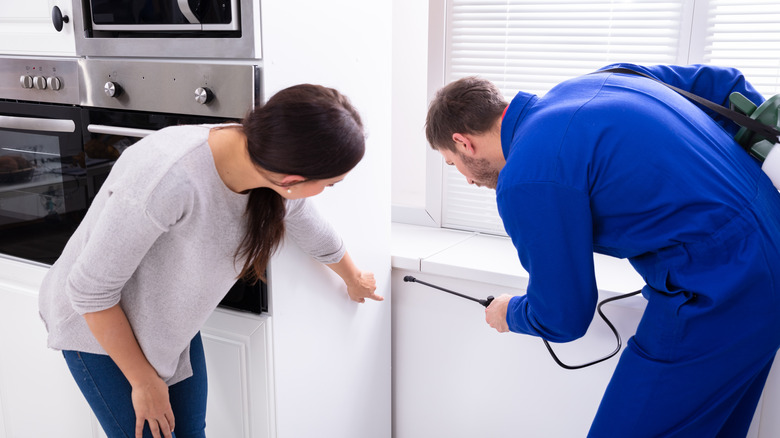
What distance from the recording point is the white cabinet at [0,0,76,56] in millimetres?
1522

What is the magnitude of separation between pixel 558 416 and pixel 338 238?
757 millimetres

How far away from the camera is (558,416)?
1.75m

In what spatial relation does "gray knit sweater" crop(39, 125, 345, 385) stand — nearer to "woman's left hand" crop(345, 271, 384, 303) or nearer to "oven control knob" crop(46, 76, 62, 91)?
"woman's left hand" crop(345, 271, 384, 303)

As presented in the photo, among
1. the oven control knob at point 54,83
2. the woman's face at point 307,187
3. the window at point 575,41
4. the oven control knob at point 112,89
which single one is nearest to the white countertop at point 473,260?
the window at point 575,41

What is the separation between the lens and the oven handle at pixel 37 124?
5.03 feet

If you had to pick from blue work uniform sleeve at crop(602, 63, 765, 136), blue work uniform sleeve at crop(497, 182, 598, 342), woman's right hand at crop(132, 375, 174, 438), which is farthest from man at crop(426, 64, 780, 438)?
woman's right hand at crop(132, 375, 174, 438)

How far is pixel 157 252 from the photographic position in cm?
117

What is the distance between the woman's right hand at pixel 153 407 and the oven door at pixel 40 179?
0.56 m

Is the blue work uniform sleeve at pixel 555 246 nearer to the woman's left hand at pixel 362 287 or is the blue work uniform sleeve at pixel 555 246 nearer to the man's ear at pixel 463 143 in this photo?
the man's ear at pixel 463 143

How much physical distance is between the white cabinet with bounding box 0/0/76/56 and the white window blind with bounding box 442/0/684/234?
3.40 ft

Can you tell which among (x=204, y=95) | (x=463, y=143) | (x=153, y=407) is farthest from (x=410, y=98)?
(x=153, y=407)

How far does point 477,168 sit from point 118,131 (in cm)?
77

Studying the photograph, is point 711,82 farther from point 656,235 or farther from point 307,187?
point 307,187

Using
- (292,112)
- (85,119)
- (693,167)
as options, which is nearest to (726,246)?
(693,167)
